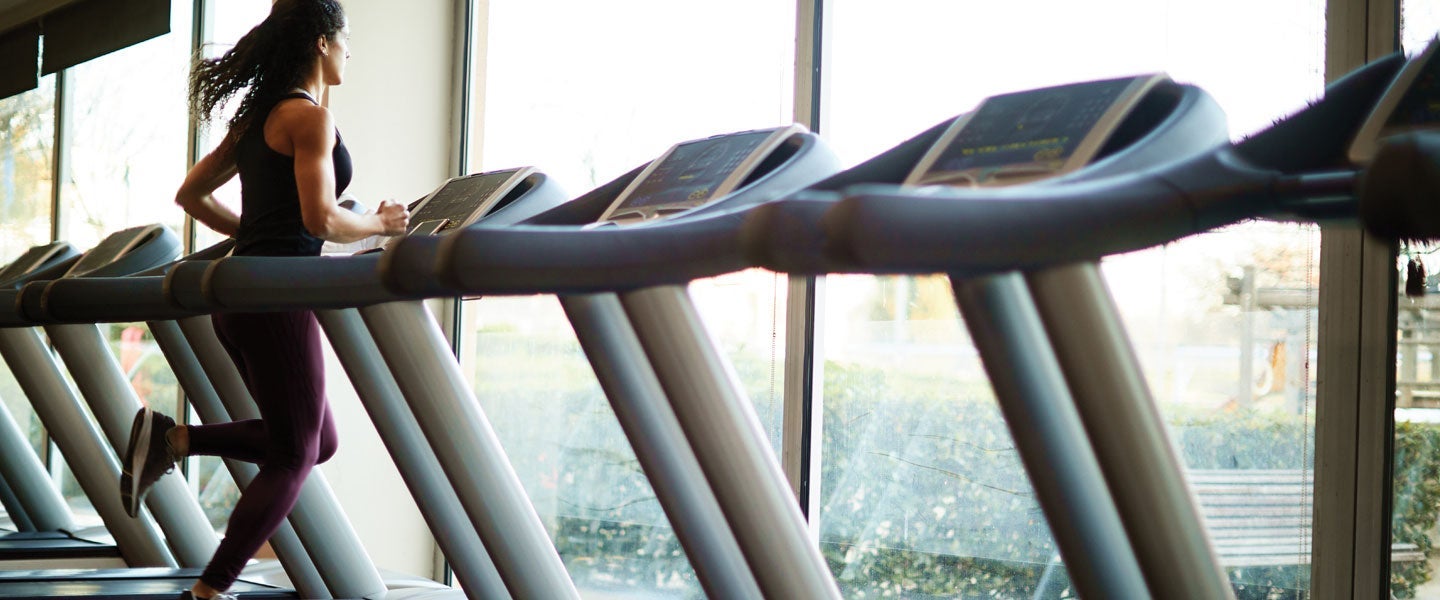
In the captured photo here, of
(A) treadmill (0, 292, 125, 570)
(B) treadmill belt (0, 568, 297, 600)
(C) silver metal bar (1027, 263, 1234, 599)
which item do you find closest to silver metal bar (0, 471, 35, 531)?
(A) treadmill (0, 292, 125, 570)

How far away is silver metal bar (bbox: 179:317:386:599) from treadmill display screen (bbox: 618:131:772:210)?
1467 millimetres

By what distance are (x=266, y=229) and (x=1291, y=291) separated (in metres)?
2.05

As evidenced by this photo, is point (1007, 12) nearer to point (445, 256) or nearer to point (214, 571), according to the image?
point (445, 256)

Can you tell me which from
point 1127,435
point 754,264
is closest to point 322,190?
point 754,264

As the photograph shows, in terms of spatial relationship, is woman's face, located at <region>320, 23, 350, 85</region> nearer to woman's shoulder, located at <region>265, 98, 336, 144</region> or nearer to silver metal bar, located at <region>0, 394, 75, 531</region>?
woman's shoulder, located at <region>265, 98, 336, 144</region>

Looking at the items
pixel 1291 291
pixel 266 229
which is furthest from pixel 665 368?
pixel 1291 291

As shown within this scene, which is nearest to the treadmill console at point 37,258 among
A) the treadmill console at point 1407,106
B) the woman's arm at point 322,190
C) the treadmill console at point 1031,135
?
the woman's arm at point 322,190

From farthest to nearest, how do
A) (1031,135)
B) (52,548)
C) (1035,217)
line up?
(52,548)
(1031,135)
(1035,217)

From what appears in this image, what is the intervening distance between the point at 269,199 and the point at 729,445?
1.27 m

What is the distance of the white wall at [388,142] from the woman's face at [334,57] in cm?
175

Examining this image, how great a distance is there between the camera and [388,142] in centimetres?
468

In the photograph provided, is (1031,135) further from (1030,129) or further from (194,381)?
(194,381)

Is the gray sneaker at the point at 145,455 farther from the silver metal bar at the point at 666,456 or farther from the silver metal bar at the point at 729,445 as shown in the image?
the silver metal bar at the point at 729,445

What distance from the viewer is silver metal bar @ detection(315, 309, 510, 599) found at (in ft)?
9.31
